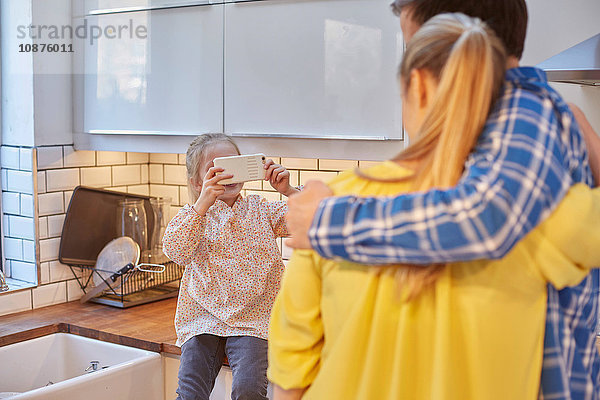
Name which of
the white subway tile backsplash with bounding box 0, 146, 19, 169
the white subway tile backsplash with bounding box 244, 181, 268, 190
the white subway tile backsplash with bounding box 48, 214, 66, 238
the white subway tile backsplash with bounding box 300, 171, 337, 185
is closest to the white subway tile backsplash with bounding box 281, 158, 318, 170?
the white subway tile backsplash with bounding box 300, 171, 337, 185

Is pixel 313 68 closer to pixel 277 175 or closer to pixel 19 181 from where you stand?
pixel 277 175

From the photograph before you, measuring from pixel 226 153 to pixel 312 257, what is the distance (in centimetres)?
101

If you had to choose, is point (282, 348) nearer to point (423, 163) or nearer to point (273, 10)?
point (423, 163)

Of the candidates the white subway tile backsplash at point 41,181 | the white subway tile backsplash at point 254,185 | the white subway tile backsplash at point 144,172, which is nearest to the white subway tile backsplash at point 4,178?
the white subway tile backsplash at point 41,181

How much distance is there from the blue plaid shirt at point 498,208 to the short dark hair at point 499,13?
0.16ft

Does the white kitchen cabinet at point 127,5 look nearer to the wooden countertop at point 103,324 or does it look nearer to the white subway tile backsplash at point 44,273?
the white subway tile backsplash at point 44,273

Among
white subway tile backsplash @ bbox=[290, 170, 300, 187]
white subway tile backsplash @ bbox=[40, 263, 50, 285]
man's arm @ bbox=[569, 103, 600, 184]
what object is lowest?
white subway tile backsplash @ bbox=[40, 263, 50, 285]

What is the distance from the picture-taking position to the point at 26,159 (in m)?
2.42

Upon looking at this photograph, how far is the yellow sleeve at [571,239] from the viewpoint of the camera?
856mm

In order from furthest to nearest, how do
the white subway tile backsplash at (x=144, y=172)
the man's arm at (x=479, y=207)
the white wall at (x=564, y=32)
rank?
the white subway tile backsplash at (x=144, y=172)
the white wall at (x=564, y=32)
the man's arm at (x=479, y=207)

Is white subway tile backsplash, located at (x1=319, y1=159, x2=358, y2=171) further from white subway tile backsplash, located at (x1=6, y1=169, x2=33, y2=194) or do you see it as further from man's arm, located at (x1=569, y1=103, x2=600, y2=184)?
man's arm, located at (x1=569, y1=103, x2=600, y2=184)

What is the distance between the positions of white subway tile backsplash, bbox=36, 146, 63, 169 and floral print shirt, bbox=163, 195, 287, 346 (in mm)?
783

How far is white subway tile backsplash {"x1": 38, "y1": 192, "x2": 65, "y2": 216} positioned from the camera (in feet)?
8.03

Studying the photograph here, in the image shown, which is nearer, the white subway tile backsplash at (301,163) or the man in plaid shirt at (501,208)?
the man in plaid shirt at (501,208)
